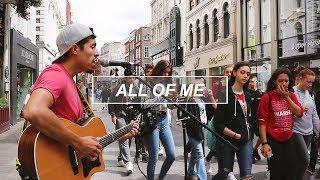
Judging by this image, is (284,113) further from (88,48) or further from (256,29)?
(256,29)

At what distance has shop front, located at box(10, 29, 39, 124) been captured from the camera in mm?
17562

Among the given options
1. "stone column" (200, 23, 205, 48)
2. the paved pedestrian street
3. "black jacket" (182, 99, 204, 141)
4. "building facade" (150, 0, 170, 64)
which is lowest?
the paved pedestrian street

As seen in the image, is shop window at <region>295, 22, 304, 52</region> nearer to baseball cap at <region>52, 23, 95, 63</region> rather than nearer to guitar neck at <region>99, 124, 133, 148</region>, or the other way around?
guitar neck at <region>99, 124, 133, 148</region>

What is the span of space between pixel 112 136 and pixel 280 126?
101 inches

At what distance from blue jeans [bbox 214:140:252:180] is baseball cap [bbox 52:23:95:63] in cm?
271

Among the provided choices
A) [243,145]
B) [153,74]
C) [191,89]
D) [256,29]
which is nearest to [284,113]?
[243,145]

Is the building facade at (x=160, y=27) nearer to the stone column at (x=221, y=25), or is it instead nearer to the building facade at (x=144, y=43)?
the stone column at (x=221, y=25)

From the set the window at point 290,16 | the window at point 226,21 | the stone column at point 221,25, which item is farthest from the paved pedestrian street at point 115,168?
the stone column at point 221,25

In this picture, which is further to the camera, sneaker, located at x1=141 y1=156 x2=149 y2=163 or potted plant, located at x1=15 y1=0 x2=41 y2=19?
potted plant, located at x1=15 y1=0 x2=41 y2=19

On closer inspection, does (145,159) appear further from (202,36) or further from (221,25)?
(202,36)

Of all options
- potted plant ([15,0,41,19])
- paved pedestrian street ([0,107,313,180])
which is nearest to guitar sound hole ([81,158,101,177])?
paved pedestrian street ([0,107,313,180])

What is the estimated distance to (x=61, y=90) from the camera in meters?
2.53

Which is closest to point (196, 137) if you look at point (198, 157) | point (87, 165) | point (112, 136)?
point (198, 157)

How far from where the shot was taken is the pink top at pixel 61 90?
8.10 feet
